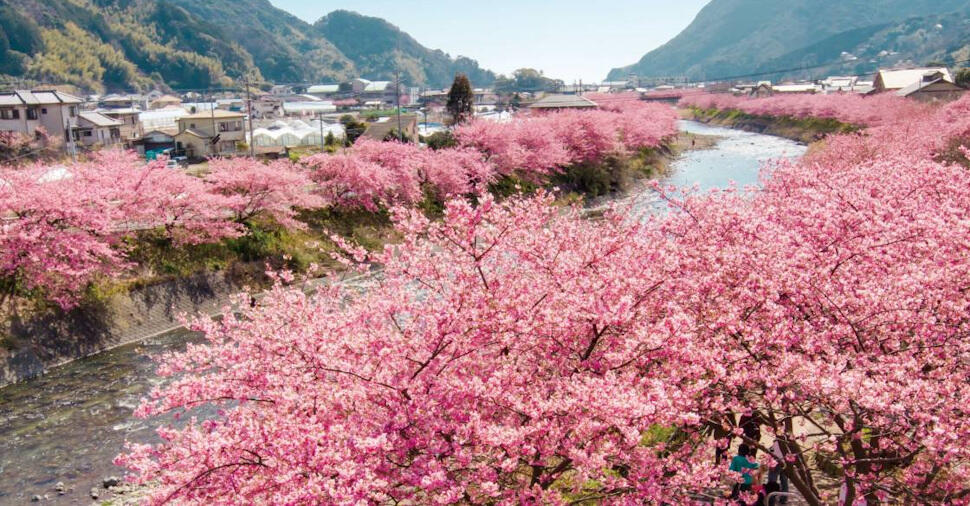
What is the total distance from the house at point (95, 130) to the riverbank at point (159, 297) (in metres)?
30.2

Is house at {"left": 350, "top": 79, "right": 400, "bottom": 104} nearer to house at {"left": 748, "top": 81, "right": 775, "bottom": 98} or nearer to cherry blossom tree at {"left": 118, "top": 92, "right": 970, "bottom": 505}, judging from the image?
house at {"left": 748, "top": 81, "right": 775, "bottom": 98}

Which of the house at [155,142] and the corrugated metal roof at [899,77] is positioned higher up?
the corrugated metal roof at [899,77]

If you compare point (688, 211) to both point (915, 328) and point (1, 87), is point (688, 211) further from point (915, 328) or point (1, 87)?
point (1, 87)

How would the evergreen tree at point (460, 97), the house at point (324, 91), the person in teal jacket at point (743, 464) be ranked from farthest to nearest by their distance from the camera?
the house at point (324, 91)
the evergreen tree at point (460, 97)
the person in teal jacket at point (743, 464)


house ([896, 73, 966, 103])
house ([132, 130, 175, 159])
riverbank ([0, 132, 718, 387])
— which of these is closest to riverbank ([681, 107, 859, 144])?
house ([896, 73, 966, 103])

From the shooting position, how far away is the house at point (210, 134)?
51188 mm

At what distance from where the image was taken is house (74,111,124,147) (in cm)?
5016

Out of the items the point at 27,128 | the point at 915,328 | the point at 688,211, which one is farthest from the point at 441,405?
the point at 27,128

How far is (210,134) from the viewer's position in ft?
175

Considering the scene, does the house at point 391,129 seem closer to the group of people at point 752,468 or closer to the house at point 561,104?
the house at point 561,104

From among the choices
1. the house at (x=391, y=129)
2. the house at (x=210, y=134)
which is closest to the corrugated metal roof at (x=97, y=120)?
the house at (x=210, y=134)

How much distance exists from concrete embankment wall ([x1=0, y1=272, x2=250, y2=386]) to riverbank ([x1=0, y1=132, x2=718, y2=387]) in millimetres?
A: 26

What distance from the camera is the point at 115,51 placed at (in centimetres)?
13738

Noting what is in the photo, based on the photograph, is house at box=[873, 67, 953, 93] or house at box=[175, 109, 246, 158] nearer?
house at box=[175, 109, 246, 158]
